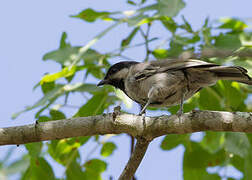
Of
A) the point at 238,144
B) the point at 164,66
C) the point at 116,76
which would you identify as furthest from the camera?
the point at 116,76

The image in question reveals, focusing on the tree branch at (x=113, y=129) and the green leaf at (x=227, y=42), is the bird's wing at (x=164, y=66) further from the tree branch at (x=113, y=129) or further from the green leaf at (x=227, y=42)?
the tree branch at (x=113, y=129)

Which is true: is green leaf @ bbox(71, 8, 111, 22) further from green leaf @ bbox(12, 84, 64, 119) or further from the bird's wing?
green leaf @ bbox(12, 84, 64, 119)

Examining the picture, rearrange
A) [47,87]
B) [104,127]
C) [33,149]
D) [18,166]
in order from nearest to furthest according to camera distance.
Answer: [104,127]
[33,149]
[47,87]
[18,166]

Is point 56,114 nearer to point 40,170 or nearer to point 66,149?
point 66,149

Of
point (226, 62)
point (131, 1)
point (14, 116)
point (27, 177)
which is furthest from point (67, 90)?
point (226, 62)

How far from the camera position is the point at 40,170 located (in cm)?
468

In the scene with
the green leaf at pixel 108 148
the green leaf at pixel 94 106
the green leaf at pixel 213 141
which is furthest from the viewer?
the green leaf at pixel 108 148

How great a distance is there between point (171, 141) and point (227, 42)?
4.70ft

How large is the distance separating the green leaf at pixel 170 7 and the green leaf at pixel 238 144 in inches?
59.2

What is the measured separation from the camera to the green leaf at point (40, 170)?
467cm

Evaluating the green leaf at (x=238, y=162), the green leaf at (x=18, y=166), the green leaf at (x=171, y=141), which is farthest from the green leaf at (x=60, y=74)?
the green leaf at (x=238, y=162)

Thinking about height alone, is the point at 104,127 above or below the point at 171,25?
below

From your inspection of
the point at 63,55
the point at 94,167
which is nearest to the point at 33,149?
the point at 94,167

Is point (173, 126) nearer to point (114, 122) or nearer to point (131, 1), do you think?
point (114, 122)
